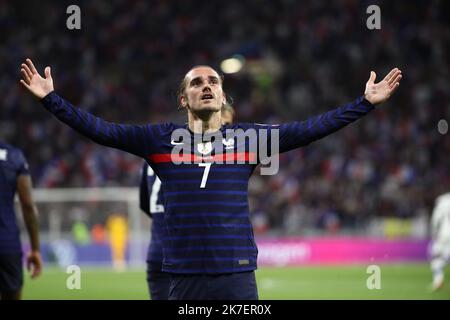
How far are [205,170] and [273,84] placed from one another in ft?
84.0

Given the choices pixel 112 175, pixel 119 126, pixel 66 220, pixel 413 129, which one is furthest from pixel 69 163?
pixel 119 126

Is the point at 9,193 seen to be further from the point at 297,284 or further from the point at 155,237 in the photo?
the point at 297,284

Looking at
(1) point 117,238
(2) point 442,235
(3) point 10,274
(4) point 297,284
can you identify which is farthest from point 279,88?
(3) point 10,274

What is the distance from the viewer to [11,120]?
28703mm

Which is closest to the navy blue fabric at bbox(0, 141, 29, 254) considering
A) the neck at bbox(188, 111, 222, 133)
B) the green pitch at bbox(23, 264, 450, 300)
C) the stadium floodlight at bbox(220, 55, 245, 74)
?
the neck at bbox(188, 111, 222, 133)

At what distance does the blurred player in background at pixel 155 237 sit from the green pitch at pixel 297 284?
21.5 ft

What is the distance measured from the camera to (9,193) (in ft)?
24.2

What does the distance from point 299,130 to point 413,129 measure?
2200 centimetres

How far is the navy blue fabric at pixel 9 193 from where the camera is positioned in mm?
7305

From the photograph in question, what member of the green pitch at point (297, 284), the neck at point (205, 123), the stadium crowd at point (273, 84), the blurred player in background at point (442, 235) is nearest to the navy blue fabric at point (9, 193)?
the neck at point (205, 123)

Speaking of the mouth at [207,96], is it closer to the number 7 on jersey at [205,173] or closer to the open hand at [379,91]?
the number 7 on jersey at [205,173]

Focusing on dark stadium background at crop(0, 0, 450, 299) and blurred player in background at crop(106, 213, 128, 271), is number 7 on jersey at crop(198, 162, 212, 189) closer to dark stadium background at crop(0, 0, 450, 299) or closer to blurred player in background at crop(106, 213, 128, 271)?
dark stadium background at crop(0, 0, 450, 299)

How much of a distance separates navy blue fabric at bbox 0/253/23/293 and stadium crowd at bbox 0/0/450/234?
Result: 16.8m
